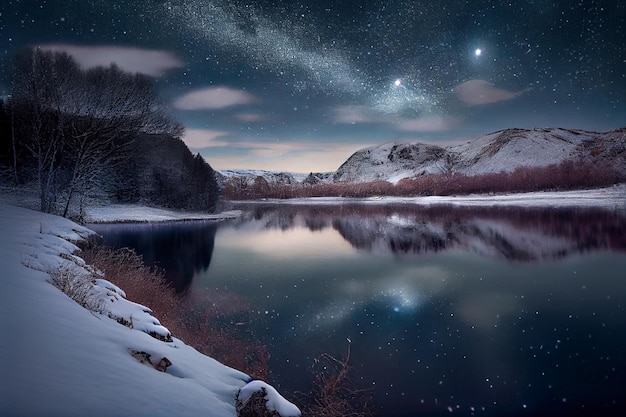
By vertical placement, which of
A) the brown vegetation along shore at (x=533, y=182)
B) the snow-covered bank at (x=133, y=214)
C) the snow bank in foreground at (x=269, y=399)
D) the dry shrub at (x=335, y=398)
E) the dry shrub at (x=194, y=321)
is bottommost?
the dry shrub at (x=335, y=398)

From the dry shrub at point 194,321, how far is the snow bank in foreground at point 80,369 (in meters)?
3.84

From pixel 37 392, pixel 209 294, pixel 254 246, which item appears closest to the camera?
pixel 37 392

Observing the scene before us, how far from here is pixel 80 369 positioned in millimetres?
3652

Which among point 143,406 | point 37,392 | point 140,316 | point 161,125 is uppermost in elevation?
point 161,125

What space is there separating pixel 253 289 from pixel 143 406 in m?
17.6

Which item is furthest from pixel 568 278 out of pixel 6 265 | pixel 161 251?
pixel 161 251

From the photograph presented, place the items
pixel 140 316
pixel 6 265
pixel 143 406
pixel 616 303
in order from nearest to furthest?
pixel 143 406 < pixel 6 265 < pixel 140 316 < pixel 616 303

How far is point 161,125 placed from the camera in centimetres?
2272

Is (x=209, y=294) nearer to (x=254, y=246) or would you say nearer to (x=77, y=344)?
(x=77, y=344)

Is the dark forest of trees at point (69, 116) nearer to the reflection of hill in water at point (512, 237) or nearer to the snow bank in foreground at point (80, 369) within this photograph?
the snow bank in foreground at point (80, 369)

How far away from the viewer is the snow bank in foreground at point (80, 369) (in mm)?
2906

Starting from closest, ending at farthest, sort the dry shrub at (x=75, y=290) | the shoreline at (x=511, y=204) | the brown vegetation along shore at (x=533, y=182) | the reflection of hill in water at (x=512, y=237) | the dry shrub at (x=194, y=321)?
the dry shrub at (x=75, y=290), the dry shrub at (x=194, y=321), the reflection of hill in water at (x=512, y=237), the shoreline at (x=511, y=204), the brown vegetation along shore at (x=533, y=182)

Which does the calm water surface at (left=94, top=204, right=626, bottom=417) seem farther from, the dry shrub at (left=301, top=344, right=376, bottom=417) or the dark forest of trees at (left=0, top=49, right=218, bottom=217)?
the dark forest of trees at (left=0, top=49, right=218, bottom=217)

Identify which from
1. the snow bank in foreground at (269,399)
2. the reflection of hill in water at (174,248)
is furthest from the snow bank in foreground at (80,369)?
the reflection of hill in water at (174,248)
